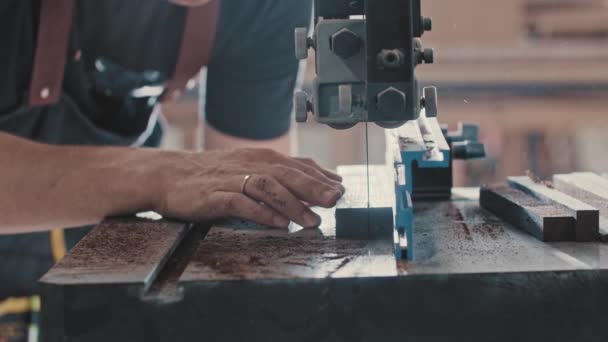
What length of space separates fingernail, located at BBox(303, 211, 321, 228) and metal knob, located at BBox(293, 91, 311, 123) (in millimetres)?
146

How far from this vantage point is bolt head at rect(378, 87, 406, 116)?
752 millimetres

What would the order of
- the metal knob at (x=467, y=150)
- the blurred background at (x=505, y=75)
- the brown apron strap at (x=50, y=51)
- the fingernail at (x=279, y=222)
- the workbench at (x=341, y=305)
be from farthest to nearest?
1. the blurred background at (x=505, y=75)
2. the brown apron strap at (x=50, y=51)
3. the metal knob at (x=467, y=150)
4. the fingernail at (x=279, y=222)
5. the workbench at (x=341, y=305)

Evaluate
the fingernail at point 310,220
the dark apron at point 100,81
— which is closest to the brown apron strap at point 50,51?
the dark apron at point 100,81

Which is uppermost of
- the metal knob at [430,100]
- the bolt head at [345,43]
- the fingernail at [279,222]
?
the bolt head at [345,43]

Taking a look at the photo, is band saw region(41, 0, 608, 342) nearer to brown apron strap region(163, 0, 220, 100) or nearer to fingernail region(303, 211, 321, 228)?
fingernail region(303, 211, 321, 228)

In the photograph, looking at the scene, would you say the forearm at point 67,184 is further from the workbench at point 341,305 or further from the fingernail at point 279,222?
the workbench at point 341,305

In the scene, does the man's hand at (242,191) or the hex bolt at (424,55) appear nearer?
the hex bolt at (424,55)

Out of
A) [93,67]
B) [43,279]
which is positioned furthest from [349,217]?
[93,67]

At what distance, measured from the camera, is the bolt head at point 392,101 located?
29.6 inches

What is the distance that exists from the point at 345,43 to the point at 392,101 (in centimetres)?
7

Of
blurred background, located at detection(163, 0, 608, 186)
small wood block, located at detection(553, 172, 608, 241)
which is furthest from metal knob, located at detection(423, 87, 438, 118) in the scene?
blurred background, located at detection(163, 0, 608, 186)

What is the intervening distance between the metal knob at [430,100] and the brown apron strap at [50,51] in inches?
31.2

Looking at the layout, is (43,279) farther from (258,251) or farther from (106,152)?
(106,152)

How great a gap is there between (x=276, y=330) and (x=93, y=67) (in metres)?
1.00
